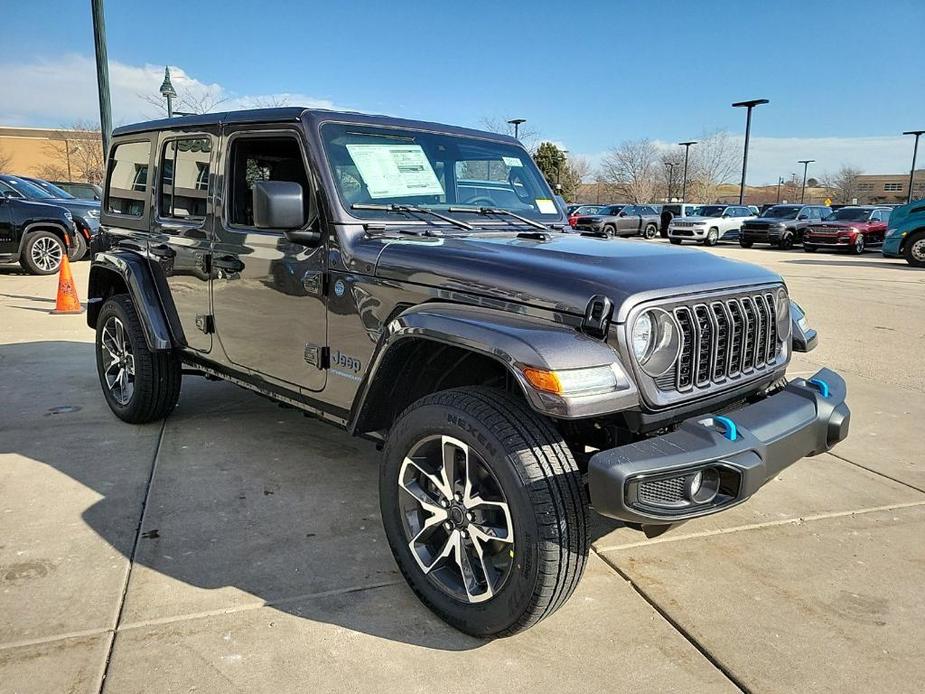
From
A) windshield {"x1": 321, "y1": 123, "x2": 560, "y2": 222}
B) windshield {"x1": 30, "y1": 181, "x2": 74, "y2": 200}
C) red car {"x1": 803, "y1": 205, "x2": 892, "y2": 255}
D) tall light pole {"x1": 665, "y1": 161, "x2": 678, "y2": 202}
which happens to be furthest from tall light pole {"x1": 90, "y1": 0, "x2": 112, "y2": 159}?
tall light pole {"x1": 665, "y1": 161, "x2": 678, "y2": 202}

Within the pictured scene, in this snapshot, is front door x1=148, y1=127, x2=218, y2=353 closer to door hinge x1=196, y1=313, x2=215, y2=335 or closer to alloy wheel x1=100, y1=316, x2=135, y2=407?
door hinge x1=196, y1=313, x2=215, y2=335

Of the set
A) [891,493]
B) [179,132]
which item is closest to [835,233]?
[891,493]

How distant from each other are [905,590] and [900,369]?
4.60 m

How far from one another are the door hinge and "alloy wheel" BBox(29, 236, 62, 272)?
34.0ft

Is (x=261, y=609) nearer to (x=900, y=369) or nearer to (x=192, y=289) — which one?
(x=192, y=289)

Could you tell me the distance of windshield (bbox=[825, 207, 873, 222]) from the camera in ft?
79.0

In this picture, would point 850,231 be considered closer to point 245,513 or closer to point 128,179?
point 128,179

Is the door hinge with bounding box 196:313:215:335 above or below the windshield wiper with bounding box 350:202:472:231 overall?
below

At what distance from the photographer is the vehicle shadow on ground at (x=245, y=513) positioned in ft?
9.11

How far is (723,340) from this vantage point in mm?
2730

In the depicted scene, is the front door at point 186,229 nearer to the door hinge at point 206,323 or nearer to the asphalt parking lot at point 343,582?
the door hinge at point 206,323

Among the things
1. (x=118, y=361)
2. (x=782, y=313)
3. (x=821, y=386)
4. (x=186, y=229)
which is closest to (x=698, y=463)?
(x=821, y=386)

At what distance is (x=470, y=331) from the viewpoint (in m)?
2.45

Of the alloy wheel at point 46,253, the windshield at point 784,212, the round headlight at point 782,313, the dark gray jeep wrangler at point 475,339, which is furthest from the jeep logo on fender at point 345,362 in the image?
the windshield at point 784,212
